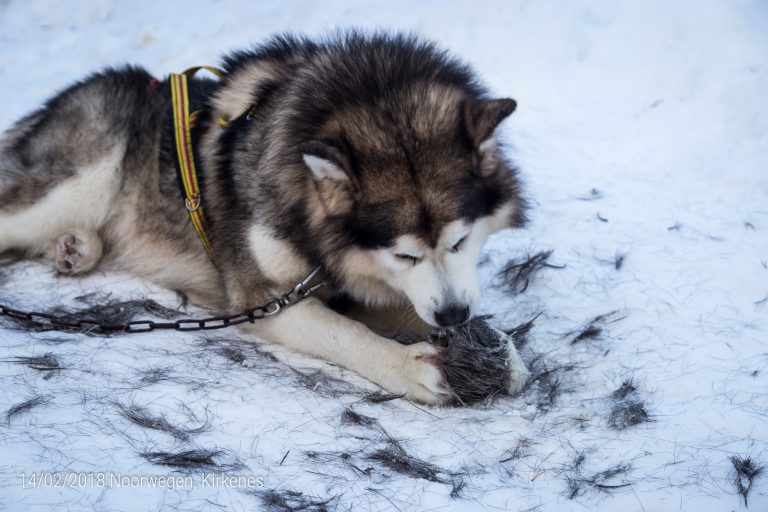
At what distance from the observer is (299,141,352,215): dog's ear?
8.84ft

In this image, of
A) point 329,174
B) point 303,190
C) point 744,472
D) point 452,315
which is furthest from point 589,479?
point 303,190

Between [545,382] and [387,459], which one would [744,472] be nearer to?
[545,382]

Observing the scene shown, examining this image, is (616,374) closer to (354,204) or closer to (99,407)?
(354,204)

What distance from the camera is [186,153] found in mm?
3641

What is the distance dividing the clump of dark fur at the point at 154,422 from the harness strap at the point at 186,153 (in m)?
1.30

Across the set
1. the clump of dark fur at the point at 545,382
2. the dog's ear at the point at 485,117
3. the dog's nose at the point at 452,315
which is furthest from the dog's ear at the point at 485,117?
the clump of dark fur at the point at 545,382

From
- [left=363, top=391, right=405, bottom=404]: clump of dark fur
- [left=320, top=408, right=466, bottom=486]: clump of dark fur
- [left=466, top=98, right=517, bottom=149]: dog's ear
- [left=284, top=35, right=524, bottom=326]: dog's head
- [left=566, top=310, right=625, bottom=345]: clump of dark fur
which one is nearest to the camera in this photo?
[left=320, top=408, right=466, bottom=486]: clump of dark fur

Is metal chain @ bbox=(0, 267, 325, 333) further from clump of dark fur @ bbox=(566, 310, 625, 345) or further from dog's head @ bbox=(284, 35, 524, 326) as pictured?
clump of dark fur @ bbox=(566, 310, 625, 345)

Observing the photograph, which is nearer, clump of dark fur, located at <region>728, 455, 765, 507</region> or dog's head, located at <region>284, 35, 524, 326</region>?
clump of dark fur, located at <region>728, 455, 765, 507</region>

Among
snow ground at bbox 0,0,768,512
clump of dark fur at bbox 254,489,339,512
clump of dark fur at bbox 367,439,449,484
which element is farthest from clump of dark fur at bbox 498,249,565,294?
clump of dark fur at bbox 254,489,339,512

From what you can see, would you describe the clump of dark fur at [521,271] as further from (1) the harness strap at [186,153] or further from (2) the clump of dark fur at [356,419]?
(1) the harness strap at [186,153]

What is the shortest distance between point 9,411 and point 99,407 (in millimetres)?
320

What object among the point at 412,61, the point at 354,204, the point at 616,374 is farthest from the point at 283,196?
the point at 616,374

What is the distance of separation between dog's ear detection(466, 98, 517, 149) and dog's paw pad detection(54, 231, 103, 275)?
2497 millimetres
